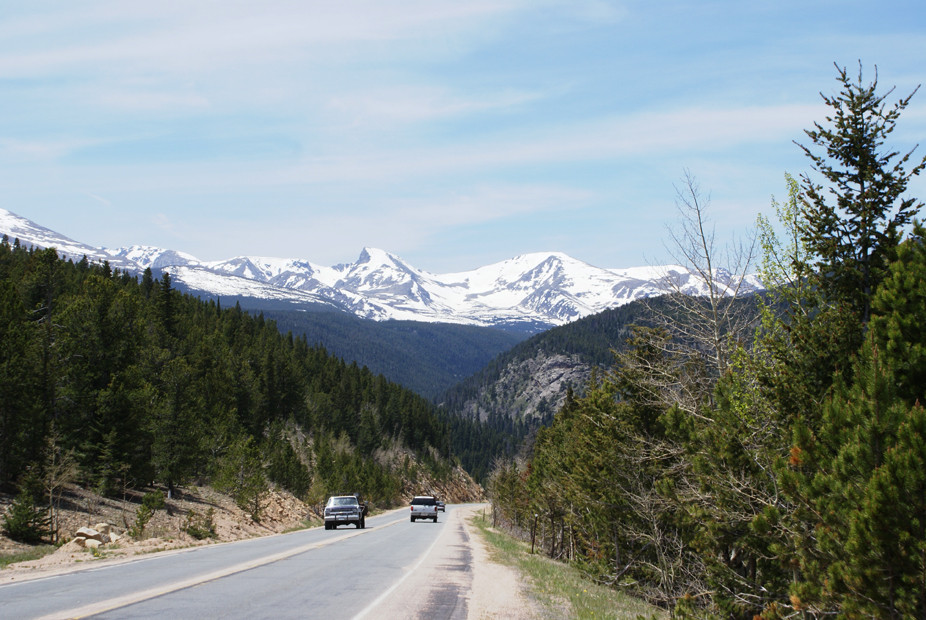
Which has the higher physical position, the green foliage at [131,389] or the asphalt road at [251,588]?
the green foliage at [131,389]

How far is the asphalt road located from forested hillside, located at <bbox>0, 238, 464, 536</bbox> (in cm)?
1112

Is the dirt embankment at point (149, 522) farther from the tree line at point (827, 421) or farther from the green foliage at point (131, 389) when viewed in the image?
the tree line at point (827, 421)

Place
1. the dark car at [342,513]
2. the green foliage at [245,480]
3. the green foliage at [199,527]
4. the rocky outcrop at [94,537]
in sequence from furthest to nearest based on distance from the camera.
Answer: the dark car at [342,513] → the green foliage at [245,480] → the green foliage at [199,527] → the rocky outcrop at [94,537]

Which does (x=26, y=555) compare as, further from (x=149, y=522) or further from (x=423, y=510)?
(x=423, y=510)

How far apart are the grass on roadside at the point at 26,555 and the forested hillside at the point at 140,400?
10.4ft

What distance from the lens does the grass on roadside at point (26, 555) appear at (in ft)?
60.2

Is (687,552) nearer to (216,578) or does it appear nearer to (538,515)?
(216,578)

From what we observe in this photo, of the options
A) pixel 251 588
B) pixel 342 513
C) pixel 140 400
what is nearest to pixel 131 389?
pixel 140 400

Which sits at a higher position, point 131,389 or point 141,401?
point 131,389

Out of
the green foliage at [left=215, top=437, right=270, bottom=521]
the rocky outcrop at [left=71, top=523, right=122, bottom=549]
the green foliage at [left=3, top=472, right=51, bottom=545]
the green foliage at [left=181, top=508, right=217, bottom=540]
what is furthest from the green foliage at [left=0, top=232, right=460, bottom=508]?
the rocky outcrop at [left=71, top=523, right=122, bottom=549]

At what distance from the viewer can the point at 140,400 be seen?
125 feet

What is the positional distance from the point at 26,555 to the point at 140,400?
1915 cm

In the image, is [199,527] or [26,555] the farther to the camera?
[199,527]

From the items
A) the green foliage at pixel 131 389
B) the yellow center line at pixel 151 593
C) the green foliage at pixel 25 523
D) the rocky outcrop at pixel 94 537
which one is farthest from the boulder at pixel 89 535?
the green foliage at pixel 131 389
